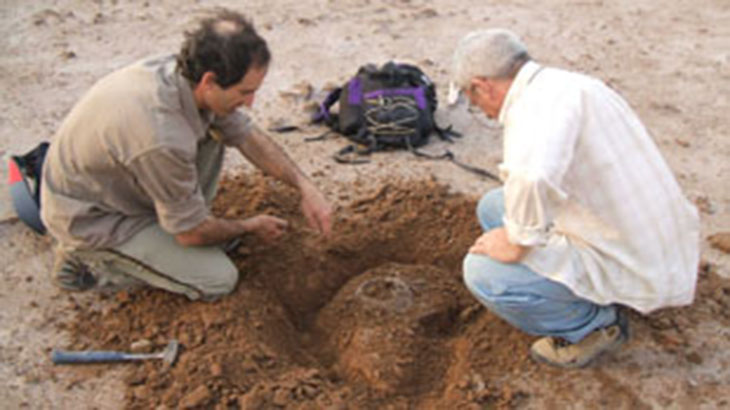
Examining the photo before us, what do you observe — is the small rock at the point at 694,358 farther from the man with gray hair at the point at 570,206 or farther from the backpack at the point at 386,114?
the backpack at the point at 386,114

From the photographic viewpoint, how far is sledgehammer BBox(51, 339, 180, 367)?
3.03 metres

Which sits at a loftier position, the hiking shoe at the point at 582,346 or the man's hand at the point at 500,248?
the man's hand at the point at 500,248

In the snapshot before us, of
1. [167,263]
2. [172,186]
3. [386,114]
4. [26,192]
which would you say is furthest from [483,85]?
[26,192]

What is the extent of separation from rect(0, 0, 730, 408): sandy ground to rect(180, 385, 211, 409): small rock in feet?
0.90

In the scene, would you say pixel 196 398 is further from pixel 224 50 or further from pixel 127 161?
pixel 224 50

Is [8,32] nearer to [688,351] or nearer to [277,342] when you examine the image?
[277,342]

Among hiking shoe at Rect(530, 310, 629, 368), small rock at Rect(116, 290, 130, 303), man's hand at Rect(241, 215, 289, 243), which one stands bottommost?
small rock at Rect(116, 290, 130, 303)

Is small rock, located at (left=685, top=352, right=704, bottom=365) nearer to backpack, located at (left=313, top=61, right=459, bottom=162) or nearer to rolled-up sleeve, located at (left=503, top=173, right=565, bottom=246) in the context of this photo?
rolled-up sleeve, located at (left=503, top=173, right=565, bottom=246)

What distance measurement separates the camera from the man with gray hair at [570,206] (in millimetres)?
2406

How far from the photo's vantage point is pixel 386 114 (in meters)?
4.51

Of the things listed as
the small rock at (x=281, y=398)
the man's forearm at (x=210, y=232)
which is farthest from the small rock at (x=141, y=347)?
the small rock at (x=281, y=398)

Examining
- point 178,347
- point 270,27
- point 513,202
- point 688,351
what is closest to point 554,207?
point 513,202

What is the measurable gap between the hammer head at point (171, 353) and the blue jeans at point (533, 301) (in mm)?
1218

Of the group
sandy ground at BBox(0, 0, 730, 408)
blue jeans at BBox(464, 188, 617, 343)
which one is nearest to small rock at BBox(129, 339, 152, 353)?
sandy ground at BBox(0, 0, 730, 408)
